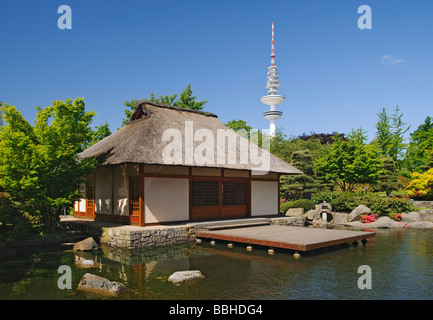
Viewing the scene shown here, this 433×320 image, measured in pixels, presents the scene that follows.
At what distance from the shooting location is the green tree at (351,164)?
25391 millimetres

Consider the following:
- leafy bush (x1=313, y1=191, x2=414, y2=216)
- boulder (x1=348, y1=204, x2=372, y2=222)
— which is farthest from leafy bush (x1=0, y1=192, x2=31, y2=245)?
leafy bush (x1=313, y1=191, x2=414, y2=216)

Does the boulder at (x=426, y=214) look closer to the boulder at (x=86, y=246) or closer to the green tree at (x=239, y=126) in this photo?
the green tree at (x=239, y=126)

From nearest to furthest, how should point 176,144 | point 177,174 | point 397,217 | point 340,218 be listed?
point 177,174, point 176,144, point 397,217, point 340,218

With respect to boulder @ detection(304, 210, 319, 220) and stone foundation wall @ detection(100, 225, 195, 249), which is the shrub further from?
stone foundation wall @ detection(100, 225, 195, 249)

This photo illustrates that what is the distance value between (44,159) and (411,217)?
20323 mm

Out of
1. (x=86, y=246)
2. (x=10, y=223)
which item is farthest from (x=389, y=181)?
(x=10, y=223)

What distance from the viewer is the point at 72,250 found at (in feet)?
41.1

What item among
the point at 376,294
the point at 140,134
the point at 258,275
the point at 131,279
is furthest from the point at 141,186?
the point at 376,294

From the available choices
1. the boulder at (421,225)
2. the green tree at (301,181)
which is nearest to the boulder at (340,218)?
the boulder at (421,225)

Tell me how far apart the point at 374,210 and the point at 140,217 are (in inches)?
610

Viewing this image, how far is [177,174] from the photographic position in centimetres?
1498

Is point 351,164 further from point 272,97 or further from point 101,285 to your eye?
point 272,97

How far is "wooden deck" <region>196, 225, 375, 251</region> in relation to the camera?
37.1 feet

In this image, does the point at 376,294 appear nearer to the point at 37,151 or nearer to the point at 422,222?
the point at 37,151
